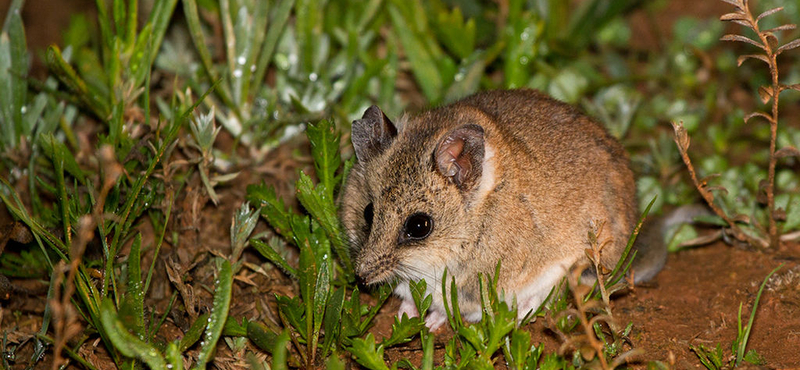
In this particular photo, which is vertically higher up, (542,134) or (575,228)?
(542,134)

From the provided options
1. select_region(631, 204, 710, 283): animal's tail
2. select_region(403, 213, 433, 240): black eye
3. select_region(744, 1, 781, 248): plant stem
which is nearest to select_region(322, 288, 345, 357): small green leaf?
select_region(403, 213, 433, 240): black eye

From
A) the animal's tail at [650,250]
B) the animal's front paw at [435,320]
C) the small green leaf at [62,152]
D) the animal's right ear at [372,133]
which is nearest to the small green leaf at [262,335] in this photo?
the animal's front paw at [435,320]

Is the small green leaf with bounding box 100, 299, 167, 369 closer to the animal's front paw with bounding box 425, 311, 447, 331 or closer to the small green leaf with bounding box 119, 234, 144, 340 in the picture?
the small green leaf with bounding box 119, 234, 144, 340

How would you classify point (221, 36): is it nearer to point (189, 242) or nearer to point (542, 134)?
point (189, 242)

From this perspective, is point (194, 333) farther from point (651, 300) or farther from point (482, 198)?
point (651, 300)

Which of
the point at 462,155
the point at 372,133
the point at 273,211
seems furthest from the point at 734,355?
the point at 273,211

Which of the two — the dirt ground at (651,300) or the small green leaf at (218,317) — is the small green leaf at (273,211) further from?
the small green leaf at (218,317)

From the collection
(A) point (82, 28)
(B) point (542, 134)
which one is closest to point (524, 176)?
(B) point (542, 134)
